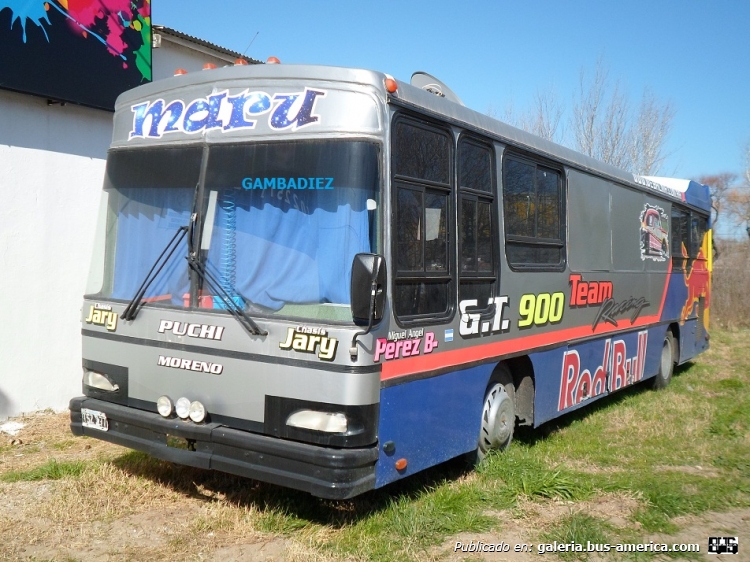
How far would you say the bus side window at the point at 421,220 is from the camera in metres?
5.00

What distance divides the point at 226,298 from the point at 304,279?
22.0 inches

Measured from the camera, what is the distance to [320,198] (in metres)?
4.84

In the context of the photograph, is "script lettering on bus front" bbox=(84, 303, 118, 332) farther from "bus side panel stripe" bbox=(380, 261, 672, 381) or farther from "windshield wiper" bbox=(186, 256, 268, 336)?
"bus side panel stripe" bbox=(380, 261, 672, 381)

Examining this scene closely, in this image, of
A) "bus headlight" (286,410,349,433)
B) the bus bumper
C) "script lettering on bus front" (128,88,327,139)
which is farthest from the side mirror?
"script lettering on bus front" (128,88,327,139)

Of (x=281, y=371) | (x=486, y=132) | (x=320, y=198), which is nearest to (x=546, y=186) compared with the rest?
(x=486, y=132)

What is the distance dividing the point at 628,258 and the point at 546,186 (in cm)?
258

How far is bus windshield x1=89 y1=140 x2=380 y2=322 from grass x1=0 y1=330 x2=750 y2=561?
4.81 feet

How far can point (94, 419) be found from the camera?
5625 mm

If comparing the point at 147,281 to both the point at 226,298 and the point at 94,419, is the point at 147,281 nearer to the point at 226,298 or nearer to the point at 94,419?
the point at 226,298

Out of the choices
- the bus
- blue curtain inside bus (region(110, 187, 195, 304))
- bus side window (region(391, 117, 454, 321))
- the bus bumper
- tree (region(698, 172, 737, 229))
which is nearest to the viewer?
the bus bumper

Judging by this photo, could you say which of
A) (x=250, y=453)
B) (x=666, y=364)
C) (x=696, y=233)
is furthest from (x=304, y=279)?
(x=696, y=233)

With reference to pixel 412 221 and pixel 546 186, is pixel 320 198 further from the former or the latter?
pixel 546 186

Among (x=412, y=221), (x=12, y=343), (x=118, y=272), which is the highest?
(x=412, y=221)

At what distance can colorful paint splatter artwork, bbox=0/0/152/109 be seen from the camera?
7.73 metres
